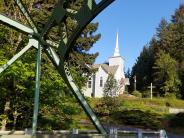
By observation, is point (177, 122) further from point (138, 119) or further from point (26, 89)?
point (26, 89)

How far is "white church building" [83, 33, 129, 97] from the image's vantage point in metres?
71.4

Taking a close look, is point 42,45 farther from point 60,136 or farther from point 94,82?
point 94,82

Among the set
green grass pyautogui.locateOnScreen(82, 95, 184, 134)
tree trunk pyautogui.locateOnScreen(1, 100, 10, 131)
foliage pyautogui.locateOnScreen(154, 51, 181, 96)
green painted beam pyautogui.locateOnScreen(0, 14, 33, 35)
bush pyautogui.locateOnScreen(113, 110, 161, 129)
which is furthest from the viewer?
foliage pyautogui.locateOnScreen(154, 51, 181, 96)

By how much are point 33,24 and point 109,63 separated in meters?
70.5

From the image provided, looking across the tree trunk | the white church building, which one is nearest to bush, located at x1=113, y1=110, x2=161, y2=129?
the white church building

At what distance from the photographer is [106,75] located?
74.0 m

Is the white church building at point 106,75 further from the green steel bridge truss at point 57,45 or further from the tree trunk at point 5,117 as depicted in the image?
the green steel bridge truss at point 57,45

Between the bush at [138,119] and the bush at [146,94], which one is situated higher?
the bush at [146,94]

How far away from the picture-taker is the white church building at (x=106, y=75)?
7138 centimetres

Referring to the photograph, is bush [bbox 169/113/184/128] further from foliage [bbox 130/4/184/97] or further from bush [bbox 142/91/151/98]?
bush [bbox 142/91/151/98]

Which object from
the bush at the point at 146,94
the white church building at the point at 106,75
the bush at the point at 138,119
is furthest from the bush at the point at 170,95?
the bush at the point at 138,119

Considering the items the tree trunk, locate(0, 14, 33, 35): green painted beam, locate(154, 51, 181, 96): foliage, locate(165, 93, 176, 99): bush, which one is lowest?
the tree trunk

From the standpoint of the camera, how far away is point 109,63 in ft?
281

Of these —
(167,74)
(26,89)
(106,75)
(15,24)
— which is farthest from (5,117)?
(106,75)
